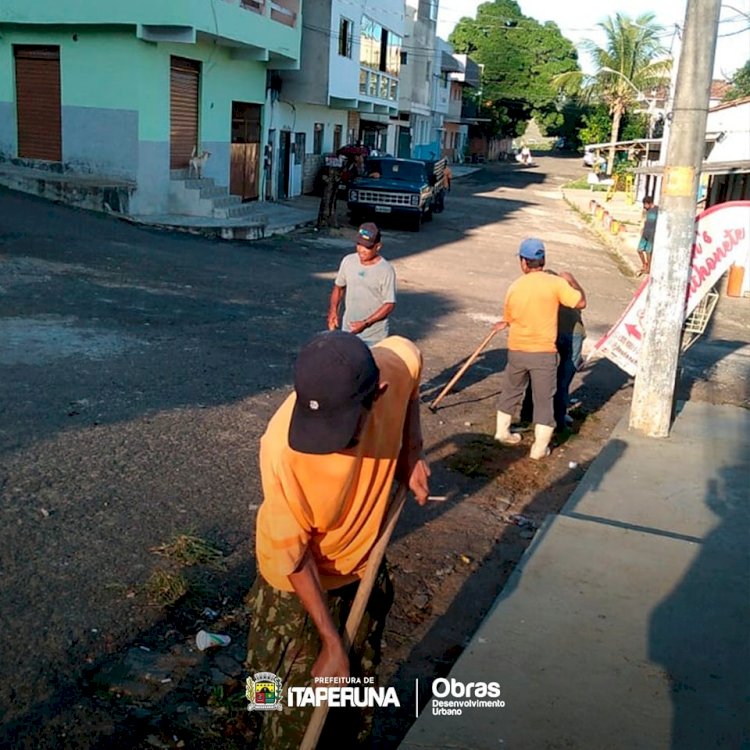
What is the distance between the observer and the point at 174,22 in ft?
54.7

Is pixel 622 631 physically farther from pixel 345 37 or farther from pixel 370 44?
pixel 370 44

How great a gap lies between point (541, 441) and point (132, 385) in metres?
3.38

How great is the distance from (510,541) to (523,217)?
85.4 ft

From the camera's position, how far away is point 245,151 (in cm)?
→ 2253

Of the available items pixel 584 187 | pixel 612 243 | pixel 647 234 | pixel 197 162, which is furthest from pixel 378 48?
pixel 584 187

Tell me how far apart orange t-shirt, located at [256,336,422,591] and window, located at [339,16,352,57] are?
987 inches

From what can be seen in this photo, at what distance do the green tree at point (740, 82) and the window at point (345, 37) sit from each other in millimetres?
27960

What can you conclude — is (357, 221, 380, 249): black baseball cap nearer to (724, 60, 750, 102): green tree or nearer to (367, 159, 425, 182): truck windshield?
(367, 159, 425, 182): truck windshield

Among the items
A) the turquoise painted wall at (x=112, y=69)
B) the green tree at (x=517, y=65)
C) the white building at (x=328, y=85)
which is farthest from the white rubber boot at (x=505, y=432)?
the green tree at (x=517, y=65)

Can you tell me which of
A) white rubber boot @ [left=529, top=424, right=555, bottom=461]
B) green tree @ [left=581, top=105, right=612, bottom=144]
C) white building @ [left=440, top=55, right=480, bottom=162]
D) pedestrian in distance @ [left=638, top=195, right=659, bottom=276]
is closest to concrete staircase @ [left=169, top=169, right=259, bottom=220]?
pedestrian in distance @ [left=638, top=195, right=659, bottom=276]

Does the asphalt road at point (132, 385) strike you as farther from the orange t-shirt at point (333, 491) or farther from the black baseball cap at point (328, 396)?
the black baseball cap at point (328, 396)

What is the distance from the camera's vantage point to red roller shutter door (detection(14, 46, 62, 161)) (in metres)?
18.5

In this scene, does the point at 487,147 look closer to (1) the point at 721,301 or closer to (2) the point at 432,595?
(1) the point at 721,301

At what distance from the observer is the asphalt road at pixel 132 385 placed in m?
3.95
